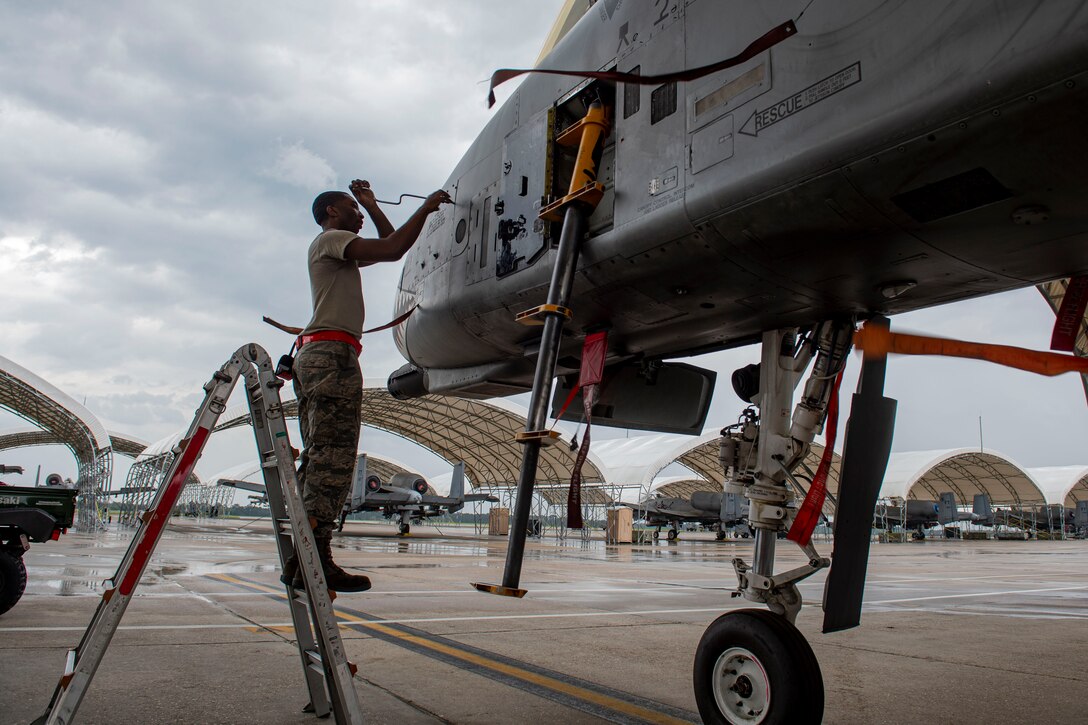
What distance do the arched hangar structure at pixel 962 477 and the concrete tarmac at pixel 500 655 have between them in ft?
137

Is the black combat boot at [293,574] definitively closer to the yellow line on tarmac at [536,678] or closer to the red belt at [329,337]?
the red belt at [329,337]

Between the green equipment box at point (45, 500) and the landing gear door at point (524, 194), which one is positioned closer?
the landing gear door at point (524, 194)

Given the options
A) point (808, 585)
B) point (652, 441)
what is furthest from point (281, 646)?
point (652, 441)

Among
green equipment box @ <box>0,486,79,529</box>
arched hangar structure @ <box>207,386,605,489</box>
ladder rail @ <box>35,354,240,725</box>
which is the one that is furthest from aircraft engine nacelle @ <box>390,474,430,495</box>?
ladder rail @ <box>35,354,240,725</box>

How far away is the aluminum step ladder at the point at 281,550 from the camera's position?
2123mm

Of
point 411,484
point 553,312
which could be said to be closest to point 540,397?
point 553,312

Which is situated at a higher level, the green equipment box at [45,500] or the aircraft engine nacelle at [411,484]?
the green equipment box at [45,500]

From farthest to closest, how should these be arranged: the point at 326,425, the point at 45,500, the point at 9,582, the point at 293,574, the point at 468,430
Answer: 1. the point at 468,430
2. the point at 45,500
3. the point at 9,582
4. the point at 326,425
5. the point at 293,574

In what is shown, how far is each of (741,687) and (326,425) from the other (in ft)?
6.71

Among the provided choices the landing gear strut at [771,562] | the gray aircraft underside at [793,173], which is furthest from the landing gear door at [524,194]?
the landing gear strut at [771,562]

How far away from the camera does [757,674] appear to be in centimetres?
287

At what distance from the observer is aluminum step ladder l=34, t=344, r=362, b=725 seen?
212 cm

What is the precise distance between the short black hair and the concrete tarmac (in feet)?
7.39

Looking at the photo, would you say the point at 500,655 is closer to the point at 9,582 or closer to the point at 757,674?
the point at 757,674
